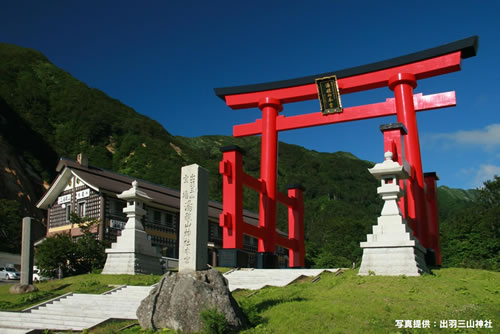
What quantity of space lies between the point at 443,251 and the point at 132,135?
140ft

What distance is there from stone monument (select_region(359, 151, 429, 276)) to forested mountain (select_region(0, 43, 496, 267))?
22036mm

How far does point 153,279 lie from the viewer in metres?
15.9

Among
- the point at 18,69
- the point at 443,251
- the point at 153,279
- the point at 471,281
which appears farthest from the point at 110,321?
the point at 18,69

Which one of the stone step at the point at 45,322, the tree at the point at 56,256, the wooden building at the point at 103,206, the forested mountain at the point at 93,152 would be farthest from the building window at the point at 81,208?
the stone step at the point at 45,322

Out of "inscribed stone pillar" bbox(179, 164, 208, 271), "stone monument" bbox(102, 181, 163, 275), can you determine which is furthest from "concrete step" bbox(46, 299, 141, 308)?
"stone monument" bbox(102, 181, 163, 275)

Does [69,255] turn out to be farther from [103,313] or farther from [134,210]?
[103,313]

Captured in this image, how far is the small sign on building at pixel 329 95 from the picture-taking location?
800 inches

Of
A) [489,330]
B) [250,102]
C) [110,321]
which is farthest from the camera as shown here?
[250,102]

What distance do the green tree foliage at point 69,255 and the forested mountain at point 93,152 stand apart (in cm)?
1942

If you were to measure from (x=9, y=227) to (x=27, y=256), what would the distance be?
22.9 m

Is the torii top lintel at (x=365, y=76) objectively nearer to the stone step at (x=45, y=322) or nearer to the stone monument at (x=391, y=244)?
the stone monument at (x=391, y=244)

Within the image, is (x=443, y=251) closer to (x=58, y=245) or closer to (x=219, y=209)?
(x=219, y=209)

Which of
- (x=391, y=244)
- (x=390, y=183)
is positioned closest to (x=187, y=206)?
(x=391, y=244)

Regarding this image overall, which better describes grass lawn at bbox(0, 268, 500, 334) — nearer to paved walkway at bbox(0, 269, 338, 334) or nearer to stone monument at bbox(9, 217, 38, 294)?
paved walkway at bbox(0, 269, 338, 334)
